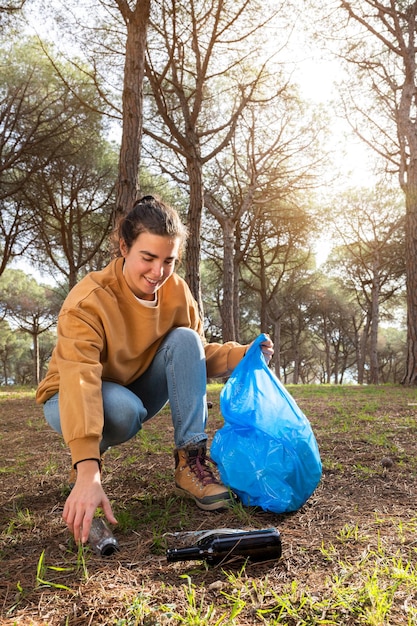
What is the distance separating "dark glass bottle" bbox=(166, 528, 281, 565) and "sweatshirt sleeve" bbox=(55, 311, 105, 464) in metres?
0.40

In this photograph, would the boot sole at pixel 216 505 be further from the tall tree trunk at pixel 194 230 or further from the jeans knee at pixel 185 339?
the tall tree trunk at pixel 194 230

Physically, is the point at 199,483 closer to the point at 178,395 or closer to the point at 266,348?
the point at 178,395

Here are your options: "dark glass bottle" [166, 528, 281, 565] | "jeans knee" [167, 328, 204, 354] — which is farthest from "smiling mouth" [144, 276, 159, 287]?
"dark glass bottle" [166, 528, 281, 565]

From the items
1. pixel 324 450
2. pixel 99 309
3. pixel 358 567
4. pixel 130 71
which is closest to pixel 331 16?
pixel 130 71

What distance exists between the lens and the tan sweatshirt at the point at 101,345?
1.50m

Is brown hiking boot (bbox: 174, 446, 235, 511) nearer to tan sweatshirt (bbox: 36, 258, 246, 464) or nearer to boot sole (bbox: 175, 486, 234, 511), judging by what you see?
boot sole (bbox: 175, 486, 234, 511)

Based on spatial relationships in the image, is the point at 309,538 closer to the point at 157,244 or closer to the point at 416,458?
the point at 157,244

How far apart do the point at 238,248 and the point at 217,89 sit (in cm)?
467

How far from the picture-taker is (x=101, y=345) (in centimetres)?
175

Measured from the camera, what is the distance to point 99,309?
1.82 metres

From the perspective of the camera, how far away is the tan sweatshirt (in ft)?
4.91

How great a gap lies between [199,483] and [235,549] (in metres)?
0.54

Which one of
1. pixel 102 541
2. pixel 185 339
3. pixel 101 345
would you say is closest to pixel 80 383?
pixel 101 345

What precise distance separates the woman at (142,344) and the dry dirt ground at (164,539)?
0.28 meters
